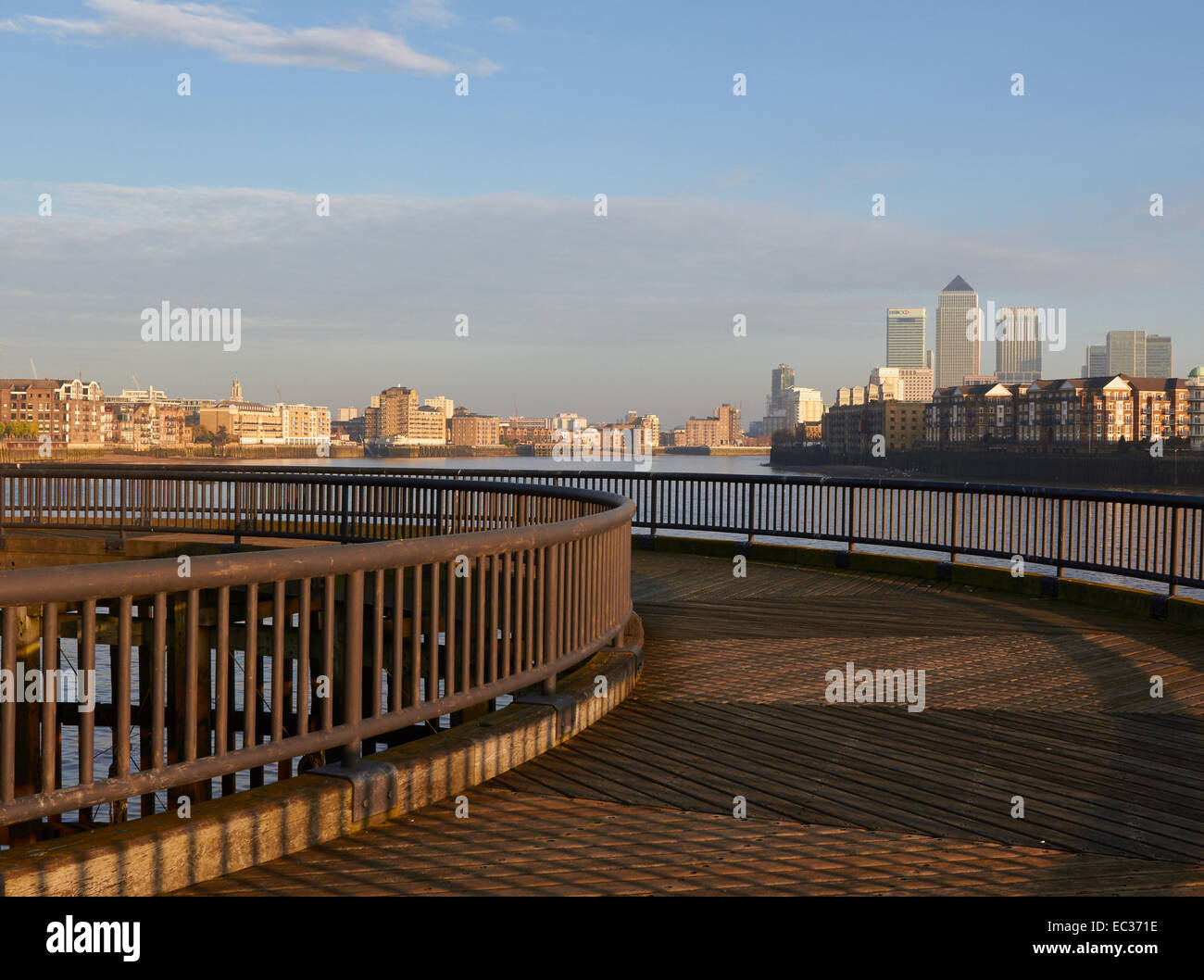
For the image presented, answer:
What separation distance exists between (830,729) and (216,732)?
154 inches

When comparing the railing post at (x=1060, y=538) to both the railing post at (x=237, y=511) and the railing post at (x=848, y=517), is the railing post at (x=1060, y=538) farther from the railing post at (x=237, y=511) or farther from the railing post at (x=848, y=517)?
the railing post at (x=237, y=511)

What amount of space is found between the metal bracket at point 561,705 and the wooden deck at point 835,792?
0.13 m

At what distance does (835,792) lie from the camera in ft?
18.3

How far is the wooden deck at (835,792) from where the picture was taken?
14.2 feet

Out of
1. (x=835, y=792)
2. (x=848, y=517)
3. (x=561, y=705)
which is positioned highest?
(x=848, y=517)

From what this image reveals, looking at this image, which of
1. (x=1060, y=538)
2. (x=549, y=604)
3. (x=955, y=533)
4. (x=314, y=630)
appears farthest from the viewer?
(x=955, y=533)

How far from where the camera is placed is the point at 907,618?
11703mm

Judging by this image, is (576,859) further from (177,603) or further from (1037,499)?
(1037,499)

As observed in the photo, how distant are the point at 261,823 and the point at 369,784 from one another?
1.91ft

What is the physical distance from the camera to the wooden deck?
14.2 feet

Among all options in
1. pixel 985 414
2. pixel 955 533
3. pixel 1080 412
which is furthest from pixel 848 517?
pixel 985 414

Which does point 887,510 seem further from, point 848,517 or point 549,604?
point 549,604

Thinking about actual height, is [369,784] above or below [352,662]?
→ below

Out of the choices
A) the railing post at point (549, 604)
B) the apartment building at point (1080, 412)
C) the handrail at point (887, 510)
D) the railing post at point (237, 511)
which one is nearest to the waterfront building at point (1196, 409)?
the apartment building at point (1080, 412)
